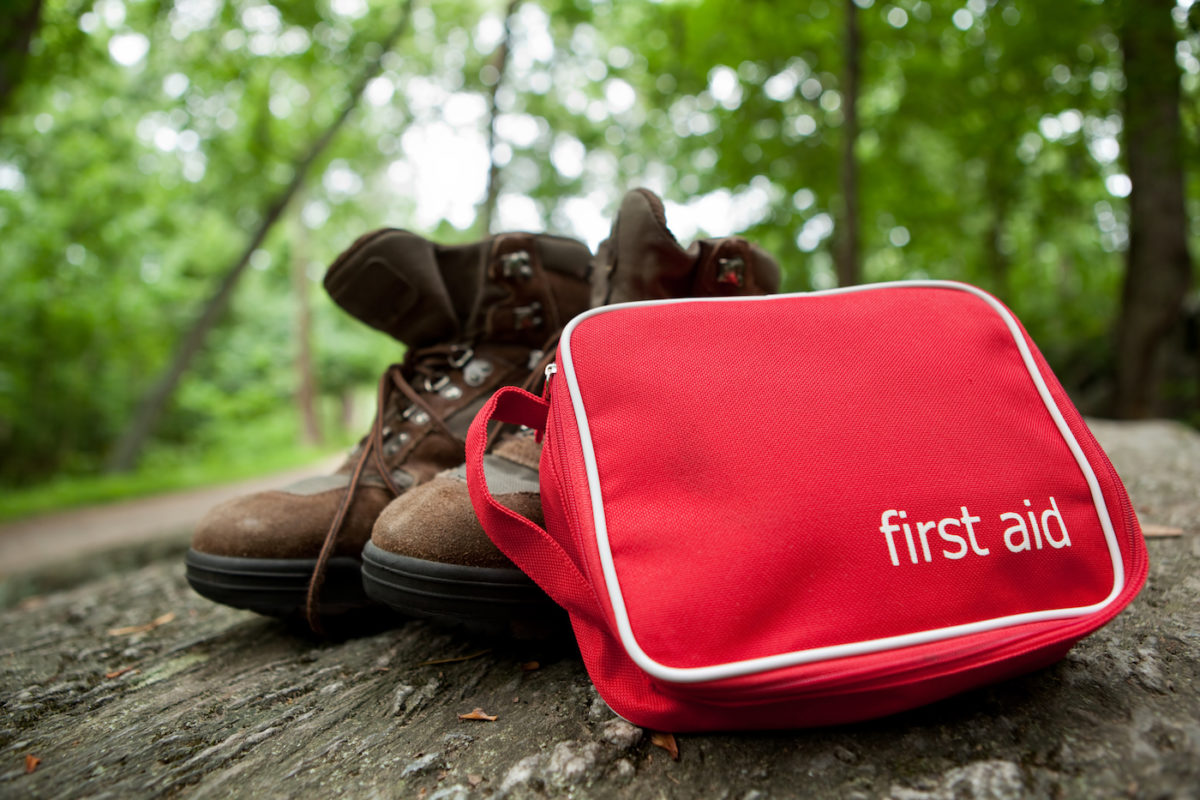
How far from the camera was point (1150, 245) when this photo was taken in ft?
12.1

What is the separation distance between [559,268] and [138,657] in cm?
110

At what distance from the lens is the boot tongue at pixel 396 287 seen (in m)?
1.35

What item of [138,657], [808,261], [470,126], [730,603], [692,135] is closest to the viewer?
[730,603]

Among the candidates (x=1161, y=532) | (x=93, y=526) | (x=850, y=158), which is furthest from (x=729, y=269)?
(x=93, y=526)

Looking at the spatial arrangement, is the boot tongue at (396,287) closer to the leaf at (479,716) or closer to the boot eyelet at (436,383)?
the boot eyelet at (436,383)

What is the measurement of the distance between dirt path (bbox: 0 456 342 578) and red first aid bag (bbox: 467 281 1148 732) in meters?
3.10

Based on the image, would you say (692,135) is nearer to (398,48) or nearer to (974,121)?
(974,121)

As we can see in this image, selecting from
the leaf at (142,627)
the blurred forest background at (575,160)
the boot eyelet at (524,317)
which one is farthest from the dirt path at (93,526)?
the boot eyelet at (524,317)

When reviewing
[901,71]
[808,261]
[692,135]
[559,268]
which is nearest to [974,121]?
[901,71]

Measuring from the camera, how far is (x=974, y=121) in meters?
4.98

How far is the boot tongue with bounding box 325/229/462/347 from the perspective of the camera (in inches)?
53.1

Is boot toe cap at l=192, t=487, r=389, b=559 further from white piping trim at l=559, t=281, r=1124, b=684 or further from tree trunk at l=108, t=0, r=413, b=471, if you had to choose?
tree trunk at l=108, t=0, r=413, b=471

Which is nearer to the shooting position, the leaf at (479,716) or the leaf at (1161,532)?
the leaf at (479,716)

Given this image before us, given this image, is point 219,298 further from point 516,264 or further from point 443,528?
point 443,528
